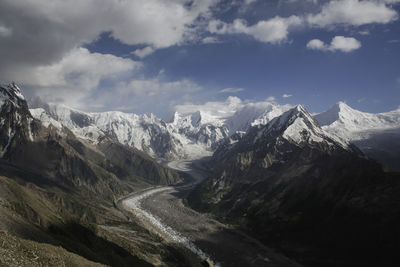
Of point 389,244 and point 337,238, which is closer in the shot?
point 389,244

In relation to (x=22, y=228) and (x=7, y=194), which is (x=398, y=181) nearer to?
(x=22, y=228)

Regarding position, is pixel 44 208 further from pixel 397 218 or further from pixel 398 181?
pixel 398 181

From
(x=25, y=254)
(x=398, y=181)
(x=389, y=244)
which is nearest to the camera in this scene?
(x=25, y=254)

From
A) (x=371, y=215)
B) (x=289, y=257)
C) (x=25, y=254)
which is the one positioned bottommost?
(x=289, y=257)

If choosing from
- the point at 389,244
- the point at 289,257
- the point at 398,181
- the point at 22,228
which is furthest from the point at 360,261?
the point at 22,228

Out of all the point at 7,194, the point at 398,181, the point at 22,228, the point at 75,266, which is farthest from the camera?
the point at 398,181

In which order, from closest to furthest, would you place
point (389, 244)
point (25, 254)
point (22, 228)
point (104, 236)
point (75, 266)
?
1. point (25, 254)
2. point (75, 266)
3. point (22, 228)
4. point (389, 244)
5. point (104, 236)

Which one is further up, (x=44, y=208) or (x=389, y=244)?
(x=44, y=208)

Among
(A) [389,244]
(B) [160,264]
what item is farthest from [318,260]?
(B) [160,264]

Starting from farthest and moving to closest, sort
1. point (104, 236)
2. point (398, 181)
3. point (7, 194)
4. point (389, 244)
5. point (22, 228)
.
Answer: point (398, 181) < point (104, 236) < point (389, 244) < point (7, 194) < point (22, 228)
